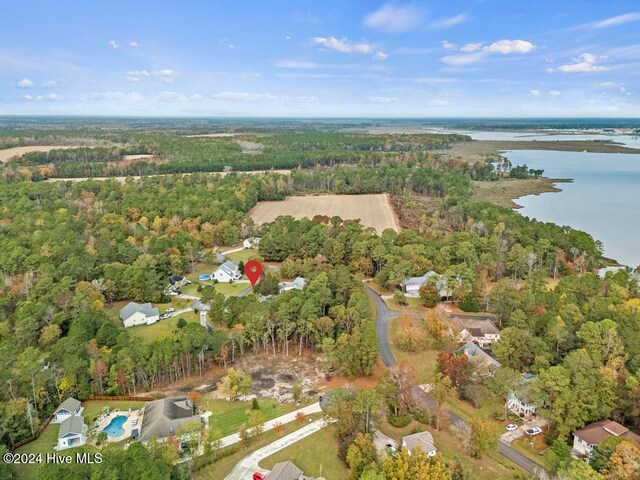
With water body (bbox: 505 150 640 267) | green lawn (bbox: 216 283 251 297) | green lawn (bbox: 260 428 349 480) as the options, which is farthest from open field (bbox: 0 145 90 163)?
water body (bbox: 505 150 640 267)

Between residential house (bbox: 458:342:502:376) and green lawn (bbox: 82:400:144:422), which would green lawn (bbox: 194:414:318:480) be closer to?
green lawn (bbox: 82:400:144:422)

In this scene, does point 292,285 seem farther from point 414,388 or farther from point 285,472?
point 285,472

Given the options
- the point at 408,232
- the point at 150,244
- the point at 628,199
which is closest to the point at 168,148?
the point at 150,244

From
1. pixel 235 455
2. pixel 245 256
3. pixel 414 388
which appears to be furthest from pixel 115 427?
pixel 245 256

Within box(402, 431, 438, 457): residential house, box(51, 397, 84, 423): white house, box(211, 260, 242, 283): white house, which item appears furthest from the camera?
box(211, 260, 242, 283): white house

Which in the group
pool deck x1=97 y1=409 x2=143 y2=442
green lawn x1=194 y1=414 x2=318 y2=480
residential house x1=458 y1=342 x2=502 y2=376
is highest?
residential house x1=458 y1=342 x2=502 y2=376

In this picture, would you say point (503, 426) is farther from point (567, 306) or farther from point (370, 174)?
point (370, 174)

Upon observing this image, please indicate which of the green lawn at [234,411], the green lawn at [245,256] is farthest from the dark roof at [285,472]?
the green lawn at [245,256]
